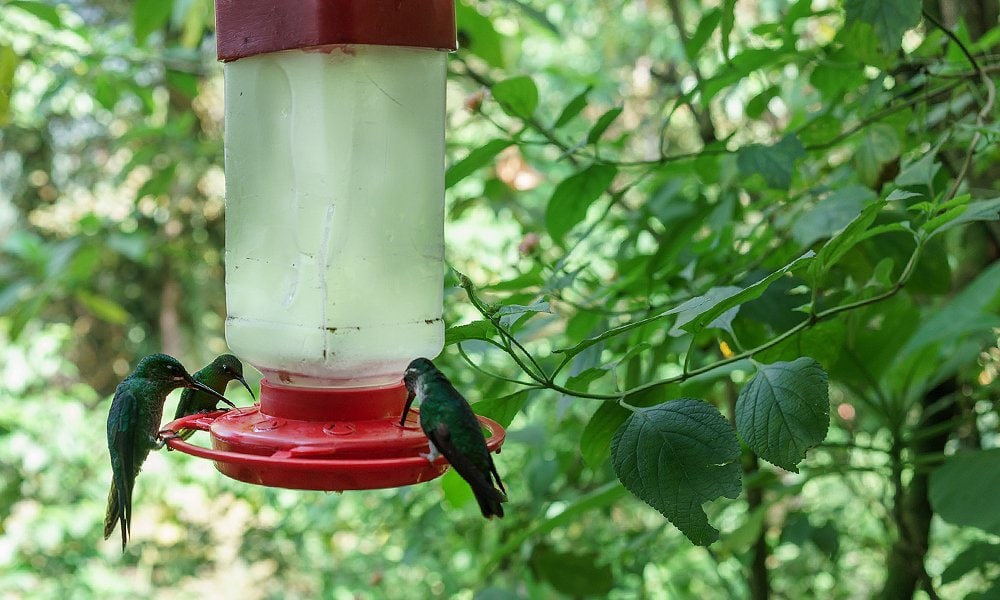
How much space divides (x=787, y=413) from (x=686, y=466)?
0.10 meters

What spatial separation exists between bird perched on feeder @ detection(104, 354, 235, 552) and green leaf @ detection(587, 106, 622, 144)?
52 cm

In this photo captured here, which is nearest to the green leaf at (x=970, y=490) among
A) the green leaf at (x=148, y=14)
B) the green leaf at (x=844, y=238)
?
the green leaf at (x=844, y=238)

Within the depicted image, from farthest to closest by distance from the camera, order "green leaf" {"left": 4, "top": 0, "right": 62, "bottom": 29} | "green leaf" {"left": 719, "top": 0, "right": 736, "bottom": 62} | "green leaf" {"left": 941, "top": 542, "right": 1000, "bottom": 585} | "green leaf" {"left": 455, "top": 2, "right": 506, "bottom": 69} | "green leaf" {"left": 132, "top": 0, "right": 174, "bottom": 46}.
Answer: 1. "green leaf" {"left": 4, "top": 0, "right": 62, "bottom": 29}
2. "green leaf" {"left": 132, "top": 0, "right": 174, "bottom": 46}
3. "green leaf" {"left": 455, "top": 2, "right": 506, "bottom": 69}
4. "green leaf" {"left": 941, "top": 542, "right": 1000, "bottom": 585}
5. "green leaf" {"left": 719, "top": 0, "right": 736, "bottom": 62}

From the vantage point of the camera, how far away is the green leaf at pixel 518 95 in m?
1.24

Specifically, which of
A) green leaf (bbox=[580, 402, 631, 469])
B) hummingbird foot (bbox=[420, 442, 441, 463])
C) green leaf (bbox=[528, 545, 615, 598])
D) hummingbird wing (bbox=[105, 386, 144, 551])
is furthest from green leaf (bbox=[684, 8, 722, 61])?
green leaf (bbox=[528, 545, 615, 598])

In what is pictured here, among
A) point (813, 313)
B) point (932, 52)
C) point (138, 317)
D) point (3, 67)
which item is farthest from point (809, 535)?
point (138, 317)

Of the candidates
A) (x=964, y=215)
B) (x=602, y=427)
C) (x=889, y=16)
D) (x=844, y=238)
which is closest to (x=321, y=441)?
(x=602, y=427)

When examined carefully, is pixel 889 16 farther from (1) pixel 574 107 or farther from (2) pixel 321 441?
(2) pixel 321 441

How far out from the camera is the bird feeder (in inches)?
47.1

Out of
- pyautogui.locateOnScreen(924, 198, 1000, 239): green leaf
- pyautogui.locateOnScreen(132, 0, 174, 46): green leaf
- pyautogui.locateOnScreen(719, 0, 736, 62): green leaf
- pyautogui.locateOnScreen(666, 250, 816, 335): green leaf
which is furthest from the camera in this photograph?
pyautogui.locateOnScreen(132, 0, 174, 46): green leaf

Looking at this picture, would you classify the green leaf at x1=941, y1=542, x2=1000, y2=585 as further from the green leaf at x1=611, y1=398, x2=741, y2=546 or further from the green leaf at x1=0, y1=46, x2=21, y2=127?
the green leaf at x1=0, y1=46, x2=21, y2=127

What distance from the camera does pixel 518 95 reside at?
1.26 metres

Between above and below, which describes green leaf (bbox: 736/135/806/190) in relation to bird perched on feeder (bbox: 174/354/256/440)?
above

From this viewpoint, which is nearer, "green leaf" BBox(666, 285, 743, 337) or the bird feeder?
"green leaf" BBox(666, 285, 743, 337)
